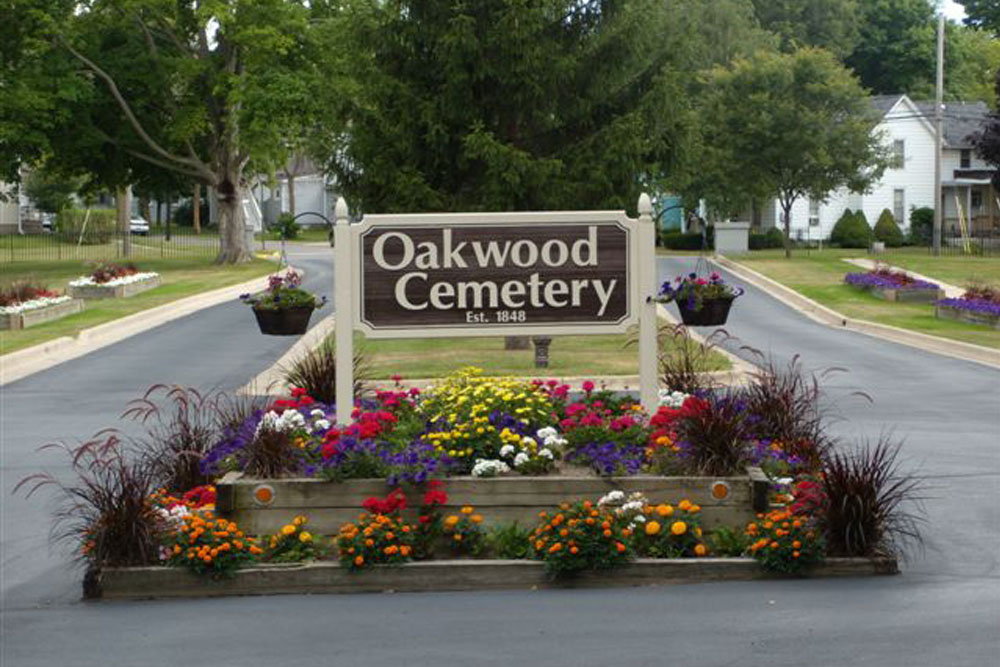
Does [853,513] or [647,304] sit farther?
[647,304]

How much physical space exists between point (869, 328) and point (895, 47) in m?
69.3

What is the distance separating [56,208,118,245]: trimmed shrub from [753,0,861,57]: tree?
43462 mm

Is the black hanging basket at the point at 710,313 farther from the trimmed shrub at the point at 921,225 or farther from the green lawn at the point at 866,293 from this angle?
the trimmed shrub at the point at 921,225

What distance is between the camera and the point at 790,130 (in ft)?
164

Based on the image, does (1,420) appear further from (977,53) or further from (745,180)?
(977,53)

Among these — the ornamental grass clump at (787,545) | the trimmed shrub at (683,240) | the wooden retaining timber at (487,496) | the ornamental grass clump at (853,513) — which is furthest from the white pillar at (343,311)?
the trimmed shrub at (683,240)

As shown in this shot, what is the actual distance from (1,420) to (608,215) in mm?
9127

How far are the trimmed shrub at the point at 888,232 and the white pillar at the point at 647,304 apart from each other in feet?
175

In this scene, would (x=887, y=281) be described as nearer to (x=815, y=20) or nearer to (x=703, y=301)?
(x=703, y=301)

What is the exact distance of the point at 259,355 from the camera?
23.9 meters

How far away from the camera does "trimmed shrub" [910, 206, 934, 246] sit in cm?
6231

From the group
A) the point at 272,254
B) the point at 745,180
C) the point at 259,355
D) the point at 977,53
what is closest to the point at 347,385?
the point at 259,355

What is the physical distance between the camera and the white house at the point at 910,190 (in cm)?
6525

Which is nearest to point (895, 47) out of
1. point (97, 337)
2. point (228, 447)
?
point (97, 337)
